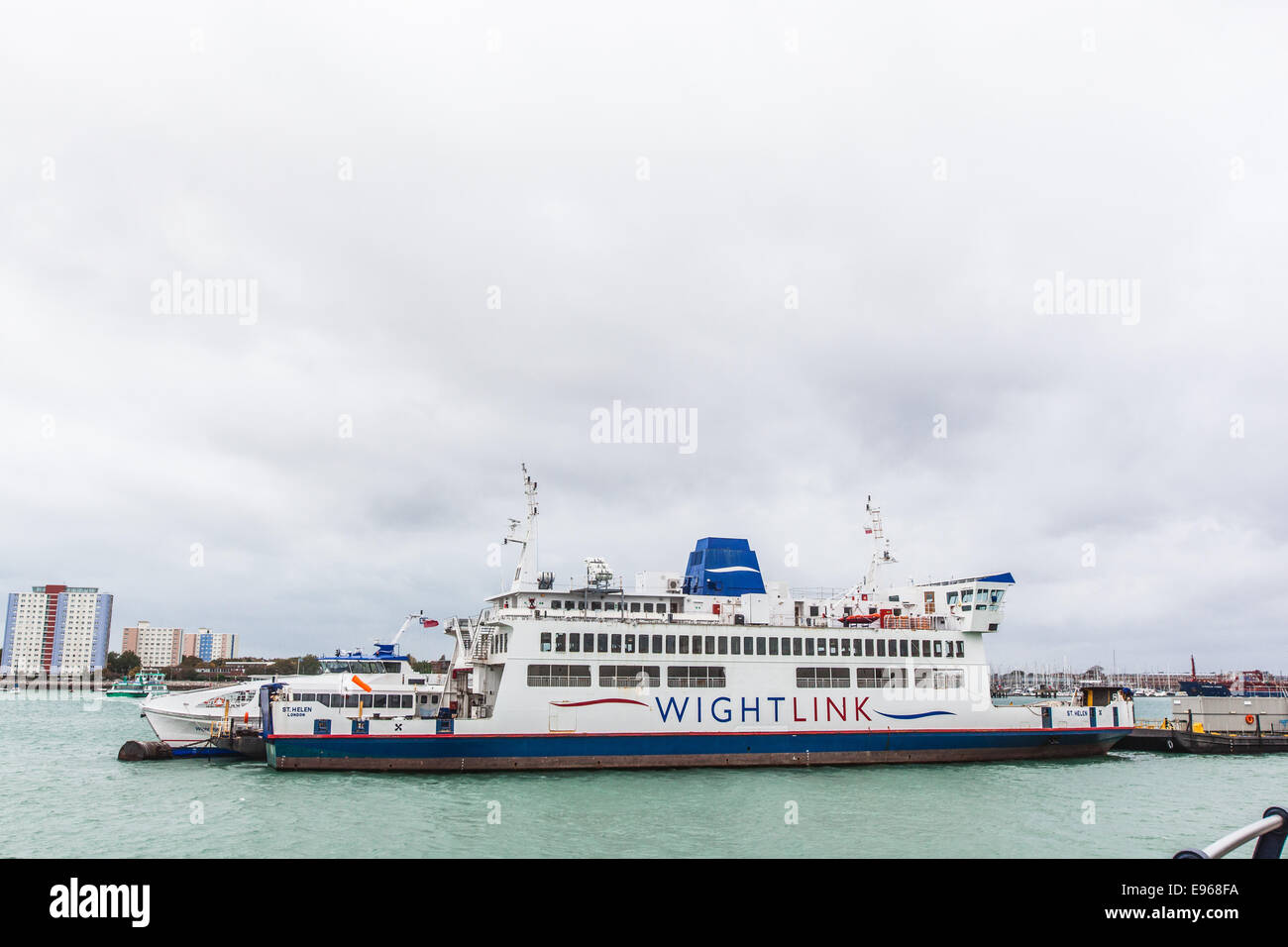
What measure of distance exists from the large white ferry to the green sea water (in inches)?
45.9

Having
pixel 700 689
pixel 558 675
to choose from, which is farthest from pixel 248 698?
pixel 700 689

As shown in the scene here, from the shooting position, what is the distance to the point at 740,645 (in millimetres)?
37469

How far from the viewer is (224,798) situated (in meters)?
28.4

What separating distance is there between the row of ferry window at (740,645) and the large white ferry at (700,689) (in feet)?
0.22

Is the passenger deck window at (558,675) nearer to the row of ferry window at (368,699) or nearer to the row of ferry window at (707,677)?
the row of ferry window at (707,677)

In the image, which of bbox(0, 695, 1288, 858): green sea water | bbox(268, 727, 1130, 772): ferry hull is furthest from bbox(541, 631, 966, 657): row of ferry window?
bbox(0, 695, 1288, 858): green sea water

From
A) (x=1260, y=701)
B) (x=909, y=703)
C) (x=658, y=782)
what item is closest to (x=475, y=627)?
(x=658, y=782)

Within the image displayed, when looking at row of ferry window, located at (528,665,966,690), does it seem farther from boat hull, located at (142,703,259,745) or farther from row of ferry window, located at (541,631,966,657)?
boat hull, located at (142,703,259,745)

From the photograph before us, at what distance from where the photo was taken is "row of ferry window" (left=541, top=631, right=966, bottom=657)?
35.7 metres

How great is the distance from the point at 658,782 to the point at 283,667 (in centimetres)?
13755

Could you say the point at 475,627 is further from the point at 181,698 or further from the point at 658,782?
the point at 181,698

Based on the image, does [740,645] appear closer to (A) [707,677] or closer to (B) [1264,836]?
(A) [707,677]
